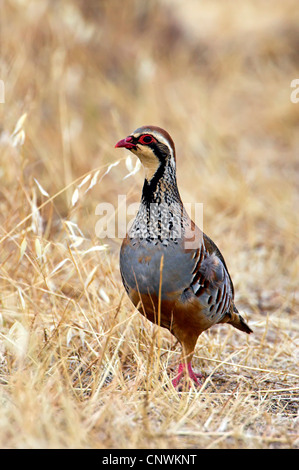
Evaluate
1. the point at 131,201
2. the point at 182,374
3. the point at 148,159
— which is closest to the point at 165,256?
the point at 148,159

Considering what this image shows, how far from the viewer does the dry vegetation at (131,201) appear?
116 inches

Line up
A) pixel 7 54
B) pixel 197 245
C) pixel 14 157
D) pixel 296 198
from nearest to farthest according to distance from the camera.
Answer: pixel 197 245 < pixel 14 157 < pixel 7 54 < pixel 296 198

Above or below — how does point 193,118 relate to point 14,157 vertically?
above

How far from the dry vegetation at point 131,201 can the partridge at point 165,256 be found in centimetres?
19

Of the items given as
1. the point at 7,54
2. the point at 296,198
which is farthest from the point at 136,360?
the point at 296,198

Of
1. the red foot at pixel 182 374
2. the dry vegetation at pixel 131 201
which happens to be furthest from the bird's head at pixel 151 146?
the red foot at pixel 182 374

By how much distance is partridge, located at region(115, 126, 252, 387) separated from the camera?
10.4 feet

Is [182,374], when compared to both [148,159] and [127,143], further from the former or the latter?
[127,143]

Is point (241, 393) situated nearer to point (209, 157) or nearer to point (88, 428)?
point (88, 428)

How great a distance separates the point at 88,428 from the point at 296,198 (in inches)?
198

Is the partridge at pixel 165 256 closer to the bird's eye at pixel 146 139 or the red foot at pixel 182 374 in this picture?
the bird's eye at pixel 146 139

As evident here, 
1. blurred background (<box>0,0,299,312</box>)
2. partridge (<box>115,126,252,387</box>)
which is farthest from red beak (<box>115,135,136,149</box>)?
blurred background (<box>0,0,299,312</box>)

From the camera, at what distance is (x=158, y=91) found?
28.1ft

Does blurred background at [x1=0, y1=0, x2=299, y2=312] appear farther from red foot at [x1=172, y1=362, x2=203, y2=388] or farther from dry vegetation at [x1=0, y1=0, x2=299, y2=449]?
red foot at [x1=172, y1=362, x2=203, y2=388]
